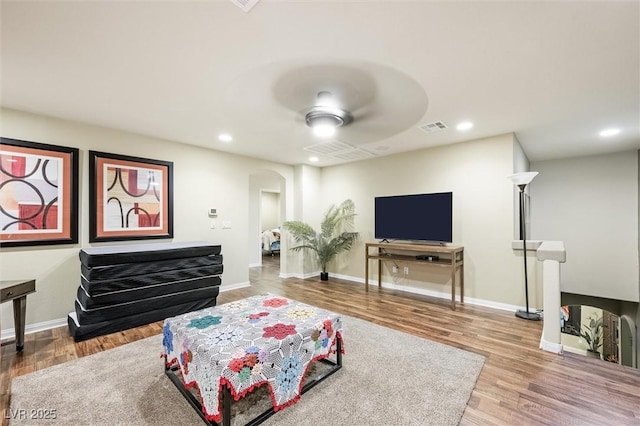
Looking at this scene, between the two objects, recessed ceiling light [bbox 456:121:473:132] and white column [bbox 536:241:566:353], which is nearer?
white column [bbox 536:241:566:353]

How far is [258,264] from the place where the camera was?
7.38m

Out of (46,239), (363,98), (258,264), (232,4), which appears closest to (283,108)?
(363,98)

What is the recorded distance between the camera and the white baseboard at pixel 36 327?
2.88m

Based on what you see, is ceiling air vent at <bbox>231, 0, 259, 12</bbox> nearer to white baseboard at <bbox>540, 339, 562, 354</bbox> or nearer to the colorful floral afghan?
the colorful floral afghan

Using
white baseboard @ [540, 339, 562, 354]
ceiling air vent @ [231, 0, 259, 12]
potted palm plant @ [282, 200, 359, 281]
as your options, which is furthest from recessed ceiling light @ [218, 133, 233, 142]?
white baseboard @ [540, 339, 562, 354]

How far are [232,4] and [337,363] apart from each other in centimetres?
264

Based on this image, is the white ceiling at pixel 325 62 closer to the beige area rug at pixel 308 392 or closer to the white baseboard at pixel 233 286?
the beige area rug at pixel 308 392

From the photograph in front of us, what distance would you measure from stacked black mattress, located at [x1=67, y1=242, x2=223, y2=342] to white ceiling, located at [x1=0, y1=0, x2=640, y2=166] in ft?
5.41

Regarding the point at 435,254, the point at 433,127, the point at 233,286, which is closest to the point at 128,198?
the point at 233,286

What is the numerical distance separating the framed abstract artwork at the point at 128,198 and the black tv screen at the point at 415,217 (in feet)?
11.6

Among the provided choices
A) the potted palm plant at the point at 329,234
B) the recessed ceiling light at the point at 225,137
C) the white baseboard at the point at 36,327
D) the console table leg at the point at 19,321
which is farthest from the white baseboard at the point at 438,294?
the console table leg at the point at 19,321

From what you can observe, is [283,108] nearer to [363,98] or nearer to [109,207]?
[363,98]

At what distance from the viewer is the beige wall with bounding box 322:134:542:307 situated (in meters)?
3.83

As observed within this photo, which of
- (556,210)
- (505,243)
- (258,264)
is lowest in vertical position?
(258,264)
